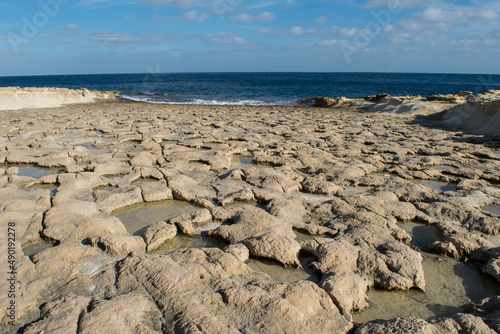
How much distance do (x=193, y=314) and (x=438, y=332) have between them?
4.60ft

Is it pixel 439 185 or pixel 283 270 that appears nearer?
pixel 283 270

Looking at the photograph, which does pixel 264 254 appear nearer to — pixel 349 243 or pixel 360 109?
pixel 349 243

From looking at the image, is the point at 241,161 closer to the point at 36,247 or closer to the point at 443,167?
the point at 443,167

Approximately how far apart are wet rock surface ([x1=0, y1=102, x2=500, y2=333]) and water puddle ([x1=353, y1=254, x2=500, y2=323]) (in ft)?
0.21

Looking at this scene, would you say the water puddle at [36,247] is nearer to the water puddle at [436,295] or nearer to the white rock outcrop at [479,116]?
the water puddle at [436,295]

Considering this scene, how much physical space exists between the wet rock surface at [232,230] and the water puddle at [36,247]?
0.05ft

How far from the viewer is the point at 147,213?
3.77 m

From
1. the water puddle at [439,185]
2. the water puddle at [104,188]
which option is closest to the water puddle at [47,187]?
the water puddle at [104,188]

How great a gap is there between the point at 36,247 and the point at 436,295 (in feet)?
10.8

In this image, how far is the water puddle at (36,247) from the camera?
2850 millimetres

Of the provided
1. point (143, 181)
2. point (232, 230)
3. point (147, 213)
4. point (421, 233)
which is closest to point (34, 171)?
point (143, 181)

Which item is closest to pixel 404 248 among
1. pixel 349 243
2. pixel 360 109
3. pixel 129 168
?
pixel 349 243

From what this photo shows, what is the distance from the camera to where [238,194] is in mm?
4109

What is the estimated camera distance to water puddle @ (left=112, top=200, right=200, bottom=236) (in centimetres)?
347
